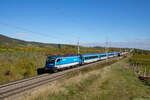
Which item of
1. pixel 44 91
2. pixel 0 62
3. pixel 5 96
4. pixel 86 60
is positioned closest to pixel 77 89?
pixel 44 91

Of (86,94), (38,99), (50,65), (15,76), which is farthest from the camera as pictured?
(50,65)

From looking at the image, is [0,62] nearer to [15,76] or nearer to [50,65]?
[15,76]

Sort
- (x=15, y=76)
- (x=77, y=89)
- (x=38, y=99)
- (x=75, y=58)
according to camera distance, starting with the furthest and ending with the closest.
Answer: (x=75, y=58), (x=15, y=76), (x=77, y=89), (x=38, y=99)

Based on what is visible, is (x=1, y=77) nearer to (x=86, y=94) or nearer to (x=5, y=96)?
(x=5, y=96)

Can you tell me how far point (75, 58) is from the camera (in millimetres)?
31156

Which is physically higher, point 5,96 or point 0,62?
point 0,62

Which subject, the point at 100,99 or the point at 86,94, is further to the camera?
the point at 86,94

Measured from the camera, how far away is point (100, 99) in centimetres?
1322

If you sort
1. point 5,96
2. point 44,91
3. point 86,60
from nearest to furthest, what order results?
point 5,96 < point 44,91 < point 86,60

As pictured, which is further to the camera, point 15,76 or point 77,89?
point 15,76

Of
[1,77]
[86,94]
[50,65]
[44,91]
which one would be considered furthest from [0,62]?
[86,94]

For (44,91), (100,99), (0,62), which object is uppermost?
(0,62)

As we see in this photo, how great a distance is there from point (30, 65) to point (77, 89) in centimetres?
1255

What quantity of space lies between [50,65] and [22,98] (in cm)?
1202
